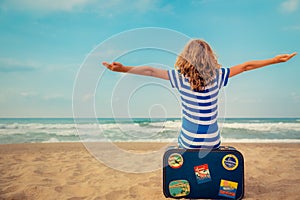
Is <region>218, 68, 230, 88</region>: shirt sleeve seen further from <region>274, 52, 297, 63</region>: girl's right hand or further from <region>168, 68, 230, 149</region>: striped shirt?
<region>274, 52, 297, 63</region>: girl's right hand

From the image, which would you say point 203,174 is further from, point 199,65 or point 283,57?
point 283,57

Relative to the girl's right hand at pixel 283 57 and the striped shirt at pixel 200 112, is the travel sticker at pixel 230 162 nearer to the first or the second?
the striped shirt at pixel 200 112

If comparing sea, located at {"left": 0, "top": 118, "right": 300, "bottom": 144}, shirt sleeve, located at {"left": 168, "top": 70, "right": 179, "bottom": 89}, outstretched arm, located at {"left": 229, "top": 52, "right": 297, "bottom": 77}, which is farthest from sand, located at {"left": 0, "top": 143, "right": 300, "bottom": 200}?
sea, located at {"left": 0, "top": 118, "right": 300, "bottom": 144}

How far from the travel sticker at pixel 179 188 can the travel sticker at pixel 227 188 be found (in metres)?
0.31

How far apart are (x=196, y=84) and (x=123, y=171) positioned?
6.50ft

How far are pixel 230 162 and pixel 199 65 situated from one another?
3.06 ft

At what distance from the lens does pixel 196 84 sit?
2225 mm

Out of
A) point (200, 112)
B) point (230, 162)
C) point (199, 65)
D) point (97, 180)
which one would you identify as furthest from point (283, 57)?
point (97, 180)

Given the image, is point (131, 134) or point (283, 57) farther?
point (131, 134)

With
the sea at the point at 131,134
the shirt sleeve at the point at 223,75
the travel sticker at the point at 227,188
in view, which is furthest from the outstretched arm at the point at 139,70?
the sea at the point at 131,134

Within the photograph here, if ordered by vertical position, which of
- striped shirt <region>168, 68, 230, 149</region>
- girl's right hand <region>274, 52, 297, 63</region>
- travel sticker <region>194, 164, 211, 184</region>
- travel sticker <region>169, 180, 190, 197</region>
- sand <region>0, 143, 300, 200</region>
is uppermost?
girl's right hand <region>274, 52, 297, 63</region>

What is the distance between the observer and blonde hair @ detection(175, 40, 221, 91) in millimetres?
2227

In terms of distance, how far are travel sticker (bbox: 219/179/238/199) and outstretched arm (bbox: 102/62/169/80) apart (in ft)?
3.67

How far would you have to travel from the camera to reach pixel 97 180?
10.4ft
